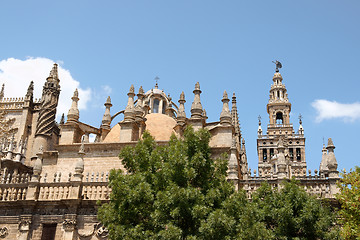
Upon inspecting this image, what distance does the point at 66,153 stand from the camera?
25.7m

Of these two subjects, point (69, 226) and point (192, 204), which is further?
point (69, 226)

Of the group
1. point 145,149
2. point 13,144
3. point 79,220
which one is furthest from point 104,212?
point 13,144

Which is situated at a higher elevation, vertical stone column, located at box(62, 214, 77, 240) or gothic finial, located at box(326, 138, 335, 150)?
gothic finial, located at box(326, 138, 335, 150)

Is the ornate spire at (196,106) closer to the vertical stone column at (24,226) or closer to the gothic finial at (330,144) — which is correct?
the gothic finial at (330,144)

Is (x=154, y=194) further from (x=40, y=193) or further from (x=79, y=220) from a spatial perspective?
(x=40, y=193)

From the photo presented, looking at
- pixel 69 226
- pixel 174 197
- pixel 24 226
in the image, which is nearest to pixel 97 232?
pixel 69 226

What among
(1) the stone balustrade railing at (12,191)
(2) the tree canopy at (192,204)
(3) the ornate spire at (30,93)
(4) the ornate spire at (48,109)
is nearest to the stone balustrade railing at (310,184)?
(2) the tree canopy at (192,204)

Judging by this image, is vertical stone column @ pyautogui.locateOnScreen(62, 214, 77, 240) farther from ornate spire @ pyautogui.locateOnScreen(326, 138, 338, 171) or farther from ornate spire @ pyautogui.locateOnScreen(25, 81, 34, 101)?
ornate spire @ pyautogui.locateOnScreen(25, 81, 34, 101)

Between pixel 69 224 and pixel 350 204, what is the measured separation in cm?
1224

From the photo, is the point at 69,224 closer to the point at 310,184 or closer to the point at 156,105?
the point at 310,184

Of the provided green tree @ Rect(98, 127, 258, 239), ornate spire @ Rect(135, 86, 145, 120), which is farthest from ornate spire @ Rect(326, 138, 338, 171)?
ornate spire @ Rect(135, 86, 145, 120)

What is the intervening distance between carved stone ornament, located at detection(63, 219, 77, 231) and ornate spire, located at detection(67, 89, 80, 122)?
8.84 metres

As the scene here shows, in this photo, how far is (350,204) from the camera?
56.2 ft

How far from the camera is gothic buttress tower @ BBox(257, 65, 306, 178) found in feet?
216
